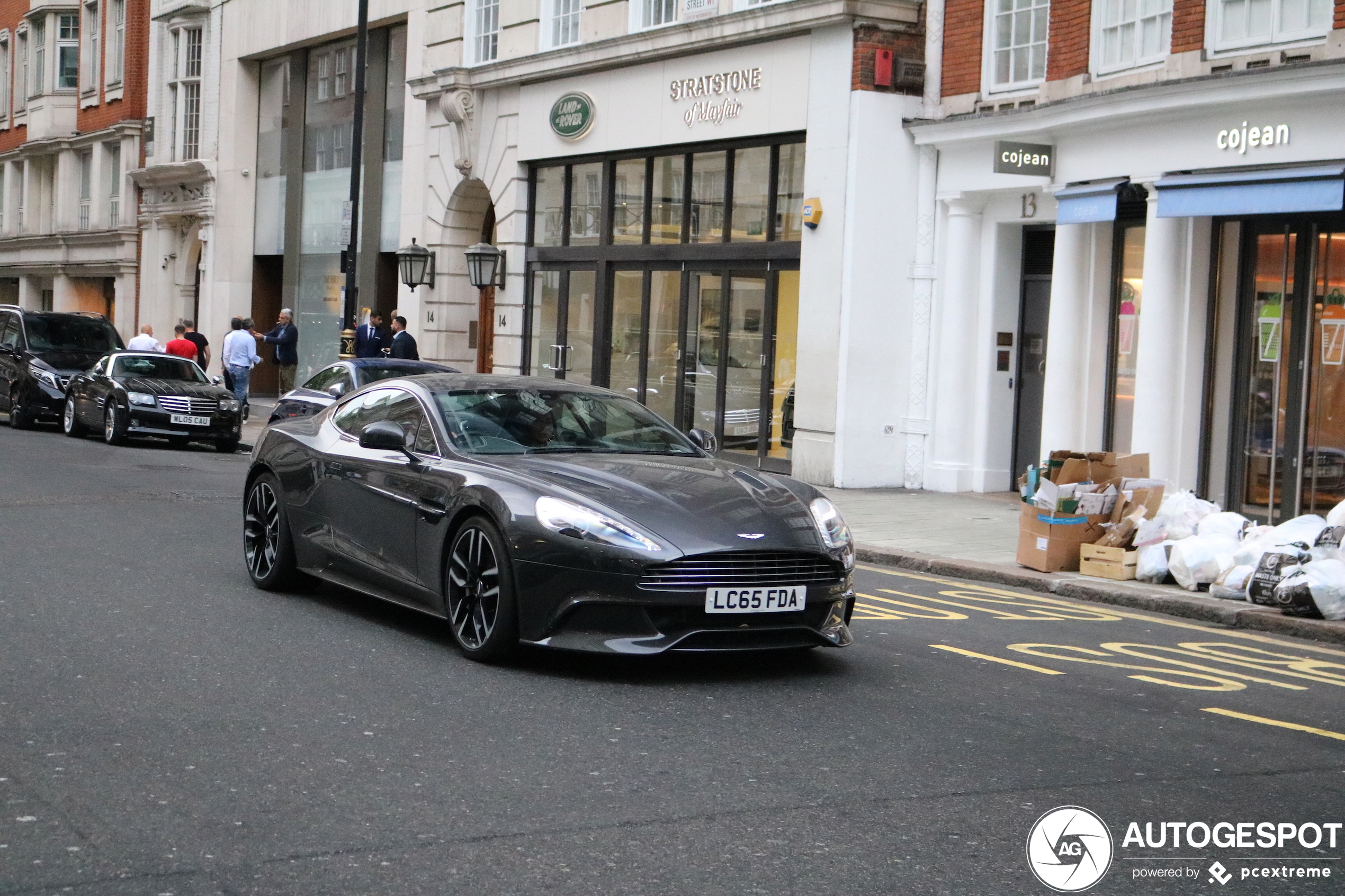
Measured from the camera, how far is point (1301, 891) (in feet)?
15.0

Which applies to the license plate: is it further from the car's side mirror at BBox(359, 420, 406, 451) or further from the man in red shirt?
the man in red shirt

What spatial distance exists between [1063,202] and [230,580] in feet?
31.3

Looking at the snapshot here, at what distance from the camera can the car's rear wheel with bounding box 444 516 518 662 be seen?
7309 mm

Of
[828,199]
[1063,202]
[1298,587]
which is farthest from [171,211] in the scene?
[1298,587]

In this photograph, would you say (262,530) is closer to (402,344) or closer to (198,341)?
(402,344)

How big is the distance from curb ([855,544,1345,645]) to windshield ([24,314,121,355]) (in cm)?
1722

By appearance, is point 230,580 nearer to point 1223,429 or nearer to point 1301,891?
point 1301,891

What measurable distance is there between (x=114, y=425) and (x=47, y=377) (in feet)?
10.6

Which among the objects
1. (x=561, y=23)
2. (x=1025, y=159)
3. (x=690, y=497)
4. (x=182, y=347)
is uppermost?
(x=561, y=23)

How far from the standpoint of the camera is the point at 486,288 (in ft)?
84.7

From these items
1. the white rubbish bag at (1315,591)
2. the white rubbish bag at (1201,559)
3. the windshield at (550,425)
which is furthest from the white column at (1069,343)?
the windshield at (550,425)

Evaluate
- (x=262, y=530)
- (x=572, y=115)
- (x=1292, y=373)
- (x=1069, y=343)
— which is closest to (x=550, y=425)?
(x=262, y=530)

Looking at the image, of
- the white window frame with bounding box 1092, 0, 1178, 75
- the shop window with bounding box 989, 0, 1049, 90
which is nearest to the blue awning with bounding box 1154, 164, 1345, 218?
the white window frame with bounding box 1092, 0, 1178, 75

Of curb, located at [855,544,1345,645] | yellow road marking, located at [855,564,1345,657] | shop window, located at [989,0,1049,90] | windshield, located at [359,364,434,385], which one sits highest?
shop window, located at [989,0,1049,90]
